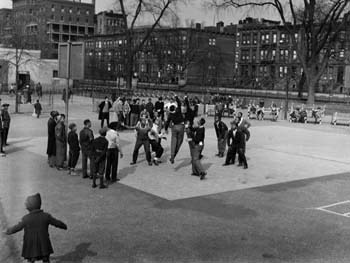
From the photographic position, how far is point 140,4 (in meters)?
50.8

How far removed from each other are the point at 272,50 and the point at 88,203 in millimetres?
81127

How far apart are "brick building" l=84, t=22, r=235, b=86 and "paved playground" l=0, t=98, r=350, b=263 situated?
64111 mm

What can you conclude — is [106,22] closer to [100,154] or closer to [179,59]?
[179,59]

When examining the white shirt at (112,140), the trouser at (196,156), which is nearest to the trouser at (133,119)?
the trouser at (196,156)

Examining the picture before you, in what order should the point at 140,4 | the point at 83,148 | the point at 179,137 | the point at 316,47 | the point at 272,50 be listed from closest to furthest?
the point at 83,148 → the point at 179,137 → the point at 316,47 → the point at 140,4 → the point at 272,50

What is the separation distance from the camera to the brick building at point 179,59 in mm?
86375

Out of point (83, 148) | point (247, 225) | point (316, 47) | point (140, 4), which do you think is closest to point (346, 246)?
point (247, 225)

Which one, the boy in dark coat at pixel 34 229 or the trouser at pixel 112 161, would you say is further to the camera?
the trouser at pixel 112 161

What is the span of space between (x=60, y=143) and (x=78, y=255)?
6.72 m

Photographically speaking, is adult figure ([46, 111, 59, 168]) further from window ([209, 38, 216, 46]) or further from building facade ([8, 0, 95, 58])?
building facade ([8, 0, 95, 58])

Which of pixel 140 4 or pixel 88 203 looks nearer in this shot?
pixel 88 203

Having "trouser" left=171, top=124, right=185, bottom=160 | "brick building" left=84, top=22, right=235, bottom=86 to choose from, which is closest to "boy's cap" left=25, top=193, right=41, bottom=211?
"trouser" left=171, top=124, right=185, bottom=160

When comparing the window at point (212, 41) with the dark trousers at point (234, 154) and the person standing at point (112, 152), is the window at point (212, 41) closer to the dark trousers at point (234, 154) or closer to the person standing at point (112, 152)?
the dark trousers at point (234, 154)

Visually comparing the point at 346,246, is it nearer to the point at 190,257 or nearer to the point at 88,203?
the point at 190,257
